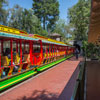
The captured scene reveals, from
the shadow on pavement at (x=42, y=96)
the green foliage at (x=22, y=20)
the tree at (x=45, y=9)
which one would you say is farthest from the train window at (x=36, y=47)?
the tree at (x=45, y=9)

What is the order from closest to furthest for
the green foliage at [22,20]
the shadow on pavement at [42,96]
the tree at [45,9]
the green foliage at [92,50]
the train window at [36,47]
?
the shadow on pavement at [42,96]
the train window at [36,47]
the green foliage at [92,50]
the green foliage at [22,20]
the tree at [45,9]

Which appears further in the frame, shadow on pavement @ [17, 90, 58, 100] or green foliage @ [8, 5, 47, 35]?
green foliage @ [8, 5, 47, 35]

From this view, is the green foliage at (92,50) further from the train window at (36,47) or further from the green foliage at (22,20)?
the green foliage at (22,20)

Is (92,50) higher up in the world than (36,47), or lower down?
lower down

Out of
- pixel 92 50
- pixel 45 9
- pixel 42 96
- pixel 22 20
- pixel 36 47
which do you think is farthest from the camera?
pixel 45 9

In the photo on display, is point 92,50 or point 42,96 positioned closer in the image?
point 42,96

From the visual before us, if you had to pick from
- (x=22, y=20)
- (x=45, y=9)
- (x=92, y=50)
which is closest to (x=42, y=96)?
(x=92, y=50)

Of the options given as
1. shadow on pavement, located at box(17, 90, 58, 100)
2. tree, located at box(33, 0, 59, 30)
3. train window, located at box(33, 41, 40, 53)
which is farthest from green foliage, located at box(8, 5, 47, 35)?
shadow on pavement, located at box(17, 90, 58, 100)

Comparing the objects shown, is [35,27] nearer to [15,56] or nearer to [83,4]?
[83,4]

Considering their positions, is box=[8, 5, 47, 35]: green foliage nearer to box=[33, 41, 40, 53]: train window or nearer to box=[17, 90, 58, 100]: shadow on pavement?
box=[33, 41, 40, 53]: train window

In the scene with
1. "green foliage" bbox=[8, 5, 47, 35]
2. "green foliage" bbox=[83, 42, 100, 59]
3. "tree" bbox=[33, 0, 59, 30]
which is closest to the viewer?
"green foliage" bbox=[83, 42, 100, 59]

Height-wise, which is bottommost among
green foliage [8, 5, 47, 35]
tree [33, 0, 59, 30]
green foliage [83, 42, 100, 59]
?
green foliage [83, 42, 100, 59]

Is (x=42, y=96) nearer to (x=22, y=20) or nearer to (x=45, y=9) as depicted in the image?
(x=22, y=20)

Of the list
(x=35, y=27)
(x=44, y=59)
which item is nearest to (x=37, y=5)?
(x=35, y=27)
